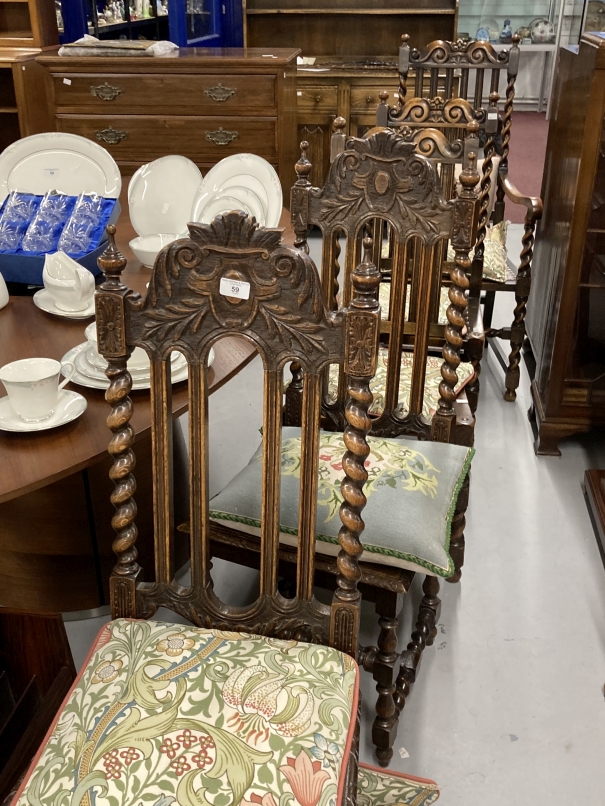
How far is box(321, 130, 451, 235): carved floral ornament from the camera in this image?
163 centimetres

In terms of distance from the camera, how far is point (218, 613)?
1.24 metres

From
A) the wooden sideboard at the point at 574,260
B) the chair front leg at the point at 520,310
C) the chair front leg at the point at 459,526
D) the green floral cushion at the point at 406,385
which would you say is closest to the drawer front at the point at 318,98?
the wooden sideboard at the point at 574,260

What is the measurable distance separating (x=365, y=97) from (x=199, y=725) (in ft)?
14.0

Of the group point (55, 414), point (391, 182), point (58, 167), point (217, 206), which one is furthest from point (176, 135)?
point (55, 414)

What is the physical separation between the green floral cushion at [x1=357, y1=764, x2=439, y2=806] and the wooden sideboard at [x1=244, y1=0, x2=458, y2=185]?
13.1 feet

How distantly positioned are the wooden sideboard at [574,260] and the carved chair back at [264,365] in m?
1.54

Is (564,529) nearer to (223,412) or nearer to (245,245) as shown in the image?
(223,412)

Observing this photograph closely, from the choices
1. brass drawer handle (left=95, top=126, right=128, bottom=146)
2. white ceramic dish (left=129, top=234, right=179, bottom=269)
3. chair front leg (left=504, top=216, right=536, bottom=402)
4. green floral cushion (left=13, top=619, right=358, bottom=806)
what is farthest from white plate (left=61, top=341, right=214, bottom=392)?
brass drawer handle (left=95, top=126, right=128, bottom=146)

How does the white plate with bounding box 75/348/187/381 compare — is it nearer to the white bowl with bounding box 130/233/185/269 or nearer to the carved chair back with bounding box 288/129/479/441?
the carved chair back with bounding box 288/129/479/441

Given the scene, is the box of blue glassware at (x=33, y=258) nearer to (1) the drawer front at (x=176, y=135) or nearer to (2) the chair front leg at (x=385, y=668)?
(2) the chair front leg at (x=385, y=668)

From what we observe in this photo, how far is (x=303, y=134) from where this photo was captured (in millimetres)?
4824

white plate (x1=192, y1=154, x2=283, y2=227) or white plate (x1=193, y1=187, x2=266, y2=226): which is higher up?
white plate (x1=192, y1=154, x2=283, y2=227)

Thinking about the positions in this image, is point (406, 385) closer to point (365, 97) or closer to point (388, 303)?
point (388, 303)

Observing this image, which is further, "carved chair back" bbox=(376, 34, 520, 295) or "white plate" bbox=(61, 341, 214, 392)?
"carved chair back" bbox=(376, 34, 520, 295)
